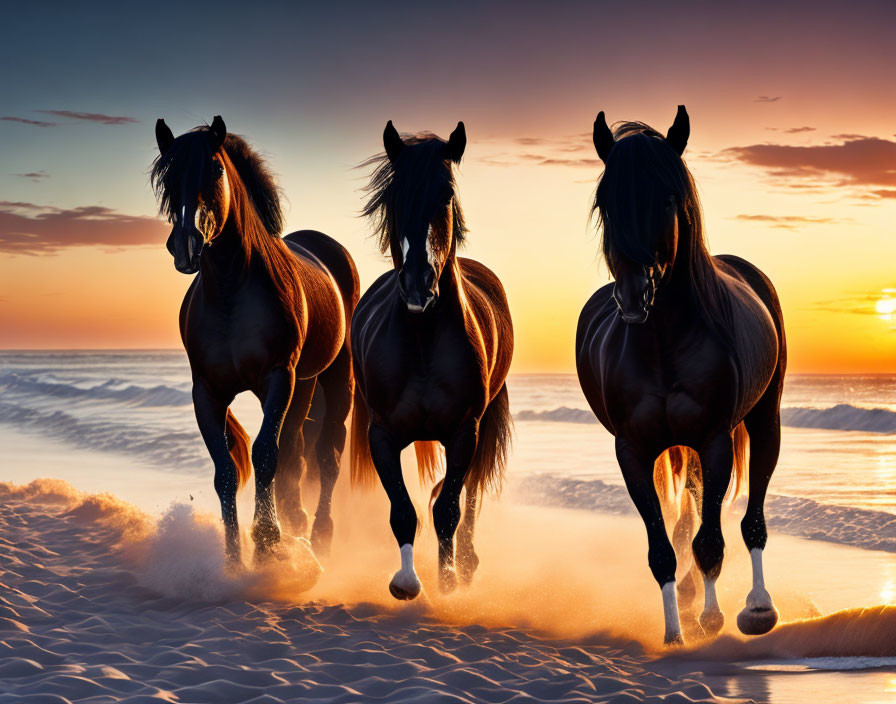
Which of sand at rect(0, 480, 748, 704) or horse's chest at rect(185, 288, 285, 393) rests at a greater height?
horse's chest at rect(185, 288, 285, 393)

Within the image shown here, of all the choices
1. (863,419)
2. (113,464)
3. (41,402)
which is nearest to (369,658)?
(113,464)

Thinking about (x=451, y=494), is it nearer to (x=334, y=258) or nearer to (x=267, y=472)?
(x=267, y=472)

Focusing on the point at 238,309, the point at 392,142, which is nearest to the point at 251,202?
the point at 238,309

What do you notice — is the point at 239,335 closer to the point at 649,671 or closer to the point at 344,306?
the point at 344,306

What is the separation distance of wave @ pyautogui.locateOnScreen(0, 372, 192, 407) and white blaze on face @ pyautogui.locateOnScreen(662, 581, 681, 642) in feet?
88.7

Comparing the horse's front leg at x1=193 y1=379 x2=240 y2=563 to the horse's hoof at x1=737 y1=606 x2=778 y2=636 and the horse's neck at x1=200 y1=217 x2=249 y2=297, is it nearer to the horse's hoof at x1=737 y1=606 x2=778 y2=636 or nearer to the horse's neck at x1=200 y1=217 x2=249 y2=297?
the horse's neck at x1=200 y1=217 x2=249 y2=297

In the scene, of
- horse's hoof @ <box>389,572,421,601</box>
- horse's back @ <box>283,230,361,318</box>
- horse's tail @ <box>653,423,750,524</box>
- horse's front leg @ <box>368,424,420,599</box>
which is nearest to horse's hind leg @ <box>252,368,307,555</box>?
horse's front leg @ <box>368,424,420,599</box>

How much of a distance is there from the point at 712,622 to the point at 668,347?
5.15 feet

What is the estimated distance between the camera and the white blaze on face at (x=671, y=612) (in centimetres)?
500

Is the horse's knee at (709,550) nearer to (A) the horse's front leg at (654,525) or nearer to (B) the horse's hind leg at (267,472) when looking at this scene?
(A) the horse's front leg at (654,525)

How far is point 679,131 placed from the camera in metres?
4.89

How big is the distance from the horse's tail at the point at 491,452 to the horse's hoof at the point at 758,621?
7.60ft

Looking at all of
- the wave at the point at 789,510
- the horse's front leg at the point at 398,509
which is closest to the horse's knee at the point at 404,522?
the horse's front leg at the point at 398,509

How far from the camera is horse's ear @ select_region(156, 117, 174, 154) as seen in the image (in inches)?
247
